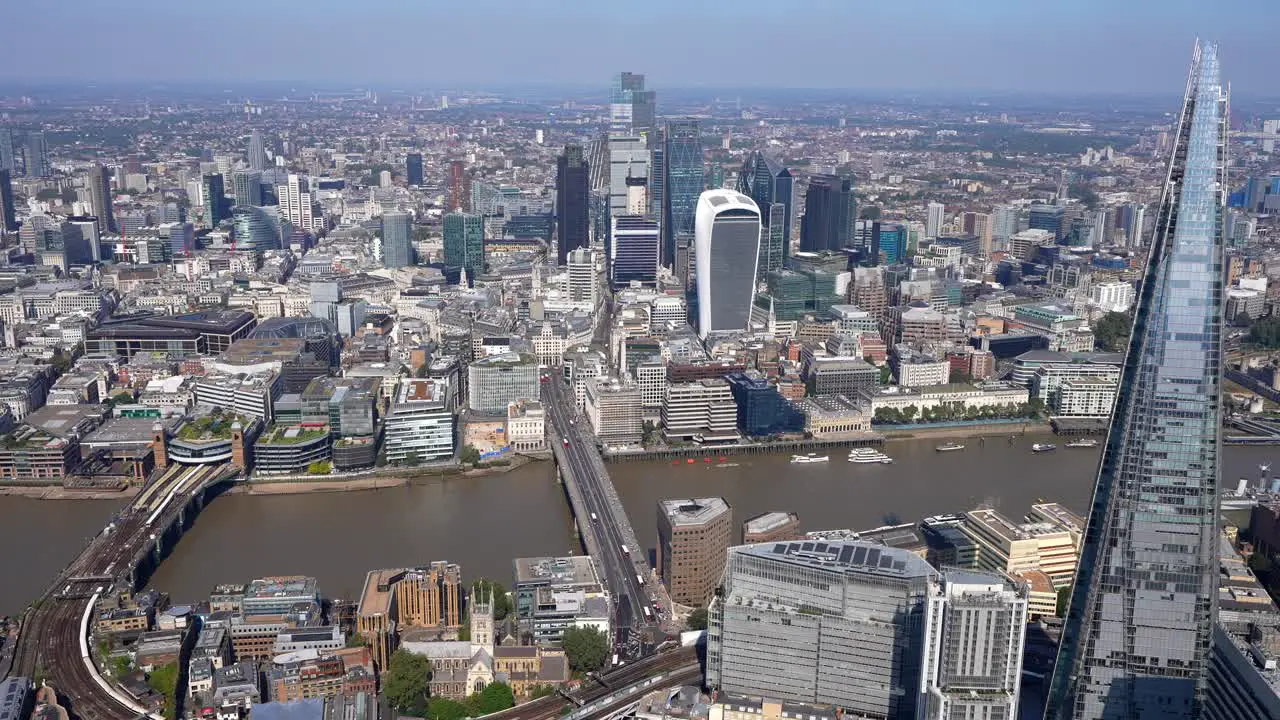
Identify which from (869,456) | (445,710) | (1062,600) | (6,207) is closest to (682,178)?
(869,456)

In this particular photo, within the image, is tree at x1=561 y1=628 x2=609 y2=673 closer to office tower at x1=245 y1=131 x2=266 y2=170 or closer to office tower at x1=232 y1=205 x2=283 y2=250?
office tower at x1=232 y1=205 x2=283 y2=250

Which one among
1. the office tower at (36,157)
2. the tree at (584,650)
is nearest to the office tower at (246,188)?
the office tower at (36,157)

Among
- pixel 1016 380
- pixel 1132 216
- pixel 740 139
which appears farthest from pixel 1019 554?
pixel 740 139

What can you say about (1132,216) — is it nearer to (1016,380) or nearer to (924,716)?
(1016,380)

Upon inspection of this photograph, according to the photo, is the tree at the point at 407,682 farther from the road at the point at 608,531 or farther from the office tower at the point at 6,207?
the office tower at the point at 6,207

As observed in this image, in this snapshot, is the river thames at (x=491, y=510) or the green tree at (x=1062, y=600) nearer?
the green tree at (x=1062, y=600)

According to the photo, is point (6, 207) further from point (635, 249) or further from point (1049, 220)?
point (1049, 220)
